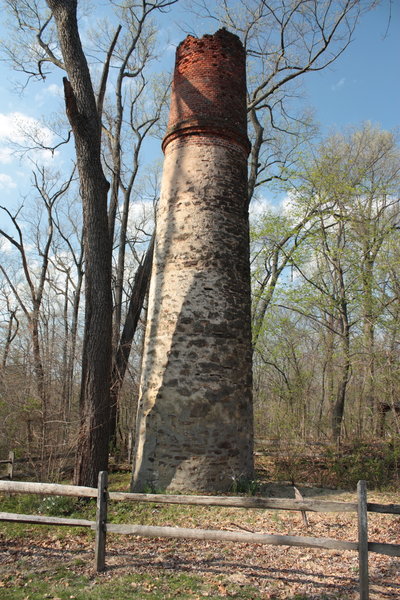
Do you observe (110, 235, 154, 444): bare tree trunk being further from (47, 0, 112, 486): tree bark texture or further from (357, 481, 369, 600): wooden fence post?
(357, 481, 369, 600): wooden fence post

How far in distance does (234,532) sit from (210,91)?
306 inches

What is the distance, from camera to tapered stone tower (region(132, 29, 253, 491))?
297 inches

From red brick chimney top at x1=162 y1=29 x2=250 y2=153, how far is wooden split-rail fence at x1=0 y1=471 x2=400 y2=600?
6583mm

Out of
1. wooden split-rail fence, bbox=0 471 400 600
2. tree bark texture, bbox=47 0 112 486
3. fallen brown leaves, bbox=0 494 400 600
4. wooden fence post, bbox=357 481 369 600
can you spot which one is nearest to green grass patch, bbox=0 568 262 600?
fallen brown leaves, bbox=0 494 400 600

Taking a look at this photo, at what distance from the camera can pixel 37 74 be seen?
13.1 meters

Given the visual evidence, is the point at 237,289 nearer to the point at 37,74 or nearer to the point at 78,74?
the point at 78,74

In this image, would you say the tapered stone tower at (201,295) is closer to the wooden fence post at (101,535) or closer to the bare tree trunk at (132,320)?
the wooden fence post at (101,535)

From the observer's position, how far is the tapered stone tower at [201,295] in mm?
7547

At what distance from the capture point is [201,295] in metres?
7.99

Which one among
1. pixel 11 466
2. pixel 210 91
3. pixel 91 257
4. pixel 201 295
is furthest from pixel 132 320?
pixel 210 91

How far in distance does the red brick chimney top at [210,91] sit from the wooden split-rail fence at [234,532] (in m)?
6.58

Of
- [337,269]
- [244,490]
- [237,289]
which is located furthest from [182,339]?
[337,269]

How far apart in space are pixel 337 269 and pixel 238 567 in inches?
545

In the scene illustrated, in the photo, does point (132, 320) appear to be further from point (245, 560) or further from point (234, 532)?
point (234, 532)
